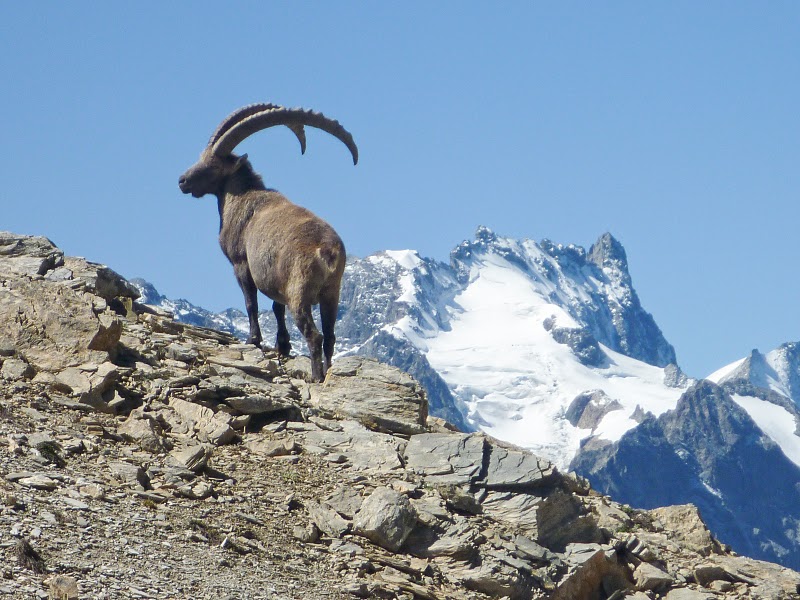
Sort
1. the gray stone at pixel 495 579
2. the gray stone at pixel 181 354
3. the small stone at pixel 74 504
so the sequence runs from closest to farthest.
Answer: the small stone at pixel 74 504, the gray stone at pixel 495 579, the gray stone at pixel 181 354

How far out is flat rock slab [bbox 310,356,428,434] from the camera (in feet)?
60.2

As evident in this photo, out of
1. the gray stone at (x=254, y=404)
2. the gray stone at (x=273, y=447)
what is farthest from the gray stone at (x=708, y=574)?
the gray stone at (x=254, y=404)

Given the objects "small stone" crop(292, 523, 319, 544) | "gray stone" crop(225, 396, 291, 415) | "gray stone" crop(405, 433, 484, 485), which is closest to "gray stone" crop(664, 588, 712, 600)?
"gray stone" crop(405, 433, 484, 485)

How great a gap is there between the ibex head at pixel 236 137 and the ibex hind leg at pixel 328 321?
352 cm

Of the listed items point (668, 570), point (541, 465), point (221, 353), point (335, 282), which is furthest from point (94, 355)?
point (668, 570)

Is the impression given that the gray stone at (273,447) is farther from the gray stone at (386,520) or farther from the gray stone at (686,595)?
the gray stone at (686,595)

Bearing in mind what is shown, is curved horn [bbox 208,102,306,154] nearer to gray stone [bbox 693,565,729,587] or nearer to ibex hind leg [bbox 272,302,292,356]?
ibex hind leg [bbox 272,302,292,356]

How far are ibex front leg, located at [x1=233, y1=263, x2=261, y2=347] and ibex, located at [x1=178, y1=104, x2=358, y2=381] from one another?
19mm

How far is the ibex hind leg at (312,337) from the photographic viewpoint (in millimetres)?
20641

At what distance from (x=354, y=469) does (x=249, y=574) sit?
3811 millimetres

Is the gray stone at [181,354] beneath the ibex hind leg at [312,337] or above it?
beneath

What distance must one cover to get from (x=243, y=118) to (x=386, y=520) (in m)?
12.9

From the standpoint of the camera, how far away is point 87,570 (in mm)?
11398

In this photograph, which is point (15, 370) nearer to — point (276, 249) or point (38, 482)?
point (38, 482)
